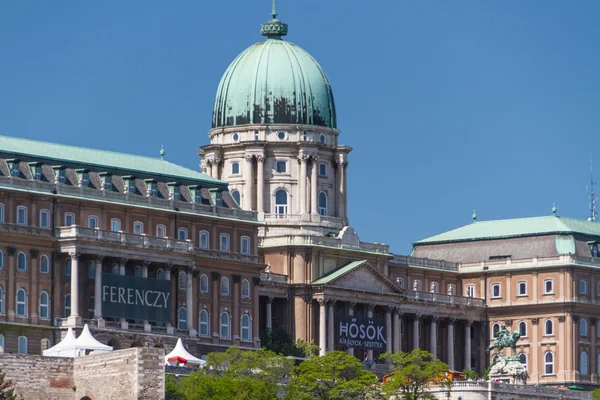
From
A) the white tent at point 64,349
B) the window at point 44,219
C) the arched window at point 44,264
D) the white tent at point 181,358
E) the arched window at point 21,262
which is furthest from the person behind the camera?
the window at point 44,219

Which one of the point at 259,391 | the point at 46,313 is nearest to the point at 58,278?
the point at 46,313

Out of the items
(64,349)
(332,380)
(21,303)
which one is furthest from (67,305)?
(332,380)

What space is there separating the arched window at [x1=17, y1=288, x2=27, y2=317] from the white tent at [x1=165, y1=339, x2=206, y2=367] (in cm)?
1362

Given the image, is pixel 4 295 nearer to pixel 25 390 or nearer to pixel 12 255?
pixel 12 255

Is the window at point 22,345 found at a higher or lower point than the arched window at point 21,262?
lower

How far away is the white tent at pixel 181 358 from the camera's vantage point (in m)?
188

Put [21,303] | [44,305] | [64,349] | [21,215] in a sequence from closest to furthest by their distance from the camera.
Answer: [64,349] → [21,303] → [21,215] → [44,305]

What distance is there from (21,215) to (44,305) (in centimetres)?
797

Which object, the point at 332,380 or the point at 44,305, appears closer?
the point at 332,380

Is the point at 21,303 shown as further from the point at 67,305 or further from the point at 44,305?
the point at 67,305

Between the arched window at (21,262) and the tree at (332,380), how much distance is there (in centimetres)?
2491

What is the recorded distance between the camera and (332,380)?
192 metres

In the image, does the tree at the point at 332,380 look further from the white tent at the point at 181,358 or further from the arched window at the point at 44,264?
the arched window at the point at 44,264

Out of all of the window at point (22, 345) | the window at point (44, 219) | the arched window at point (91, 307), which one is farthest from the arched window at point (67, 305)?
the window at point (44, 219)
